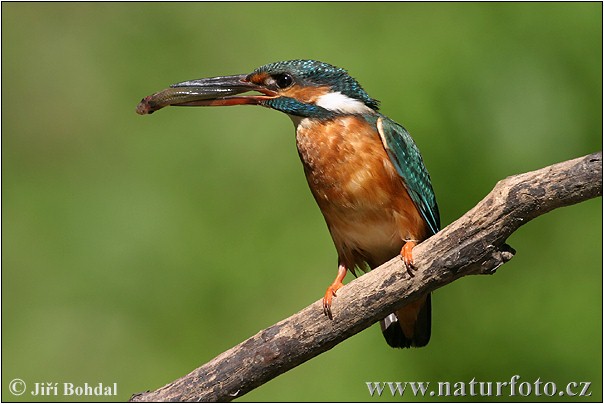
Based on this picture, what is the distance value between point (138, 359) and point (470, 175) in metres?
1.52

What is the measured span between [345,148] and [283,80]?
0.91 ft

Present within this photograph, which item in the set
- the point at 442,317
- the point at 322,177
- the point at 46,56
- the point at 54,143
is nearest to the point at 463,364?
the point at 442,317

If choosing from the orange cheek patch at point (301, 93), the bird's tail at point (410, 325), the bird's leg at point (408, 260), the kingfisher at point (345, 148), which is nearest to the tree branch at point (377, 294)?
the bird's leg at point (408, 260)

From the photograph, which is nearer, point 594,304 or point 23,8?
point 594,304

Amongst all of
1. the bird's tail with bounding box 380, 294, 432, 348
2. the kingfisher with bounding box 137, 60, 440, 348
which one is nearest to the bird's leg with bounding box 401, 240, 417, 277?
the kingfisher with bounding box 137, 60, 440, 348

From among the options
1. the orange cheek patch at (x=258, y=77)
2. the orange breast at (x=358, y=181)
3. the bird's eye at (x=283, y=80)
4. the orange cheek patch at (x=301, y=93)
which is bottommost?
the orange breast at (x=358, y=181)

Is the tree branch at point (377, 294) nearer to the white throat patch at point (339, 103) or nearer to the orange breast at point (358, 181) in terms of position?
the orange breast at point (358, 181)

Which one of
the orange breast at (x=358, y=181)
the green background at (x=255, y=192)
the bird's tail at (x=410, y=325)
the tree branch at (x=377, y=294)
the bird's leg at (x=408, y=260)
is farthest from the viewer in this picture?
the green background at (x=255, y=192)

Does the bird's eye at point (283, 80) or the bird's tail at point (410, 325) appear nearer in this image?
the bird's eye at point (283, 80)

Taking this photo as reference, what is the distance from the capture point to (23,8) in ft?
13.5

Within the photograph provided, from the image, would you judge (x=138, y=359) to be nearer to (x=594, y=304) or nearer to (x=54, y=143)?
(x=54, y=143)

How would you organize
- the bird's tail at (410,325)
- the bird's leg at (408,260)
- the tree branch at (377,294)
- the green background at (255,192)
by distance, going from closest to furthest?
the tree branch at (377,294), the bird's leg at (408,260), the bird's tail at (410,325), the green background at (255,192)

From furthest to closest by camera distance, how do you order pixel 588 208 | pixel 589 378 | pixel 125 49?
1. pixel 125 49
2. pixel 588 208
3. pixel 589 378

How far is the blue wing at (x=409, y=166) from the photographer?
247 cm
